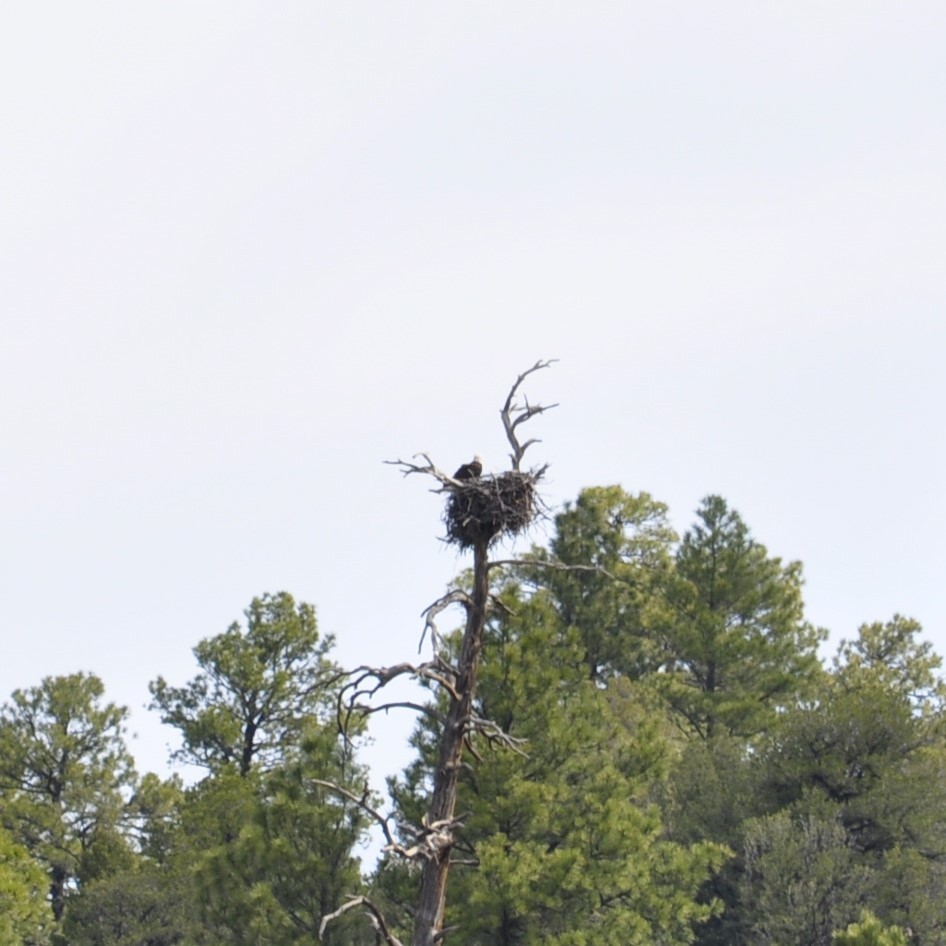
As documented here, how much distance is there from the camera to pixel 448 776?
1429cm

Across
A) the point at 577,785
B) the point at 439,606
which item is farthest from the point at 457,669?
the point at 577,785

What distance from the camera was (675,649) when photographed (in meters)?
47.6

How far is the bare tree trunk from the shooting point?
45.9 ft

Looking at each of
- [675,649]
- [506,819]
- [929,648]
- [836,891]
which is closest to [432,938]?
[506,819]

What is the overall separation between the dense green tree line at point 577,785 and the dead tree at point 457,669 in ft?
2.22

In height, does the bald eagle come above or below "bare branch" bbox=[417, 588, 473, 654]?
above

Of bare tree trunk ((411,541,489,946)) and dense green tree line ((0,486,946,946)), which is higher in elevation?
dense green tree line ((0,486,946,946))

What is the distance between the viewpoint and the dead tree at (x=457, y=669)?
13.7 meters

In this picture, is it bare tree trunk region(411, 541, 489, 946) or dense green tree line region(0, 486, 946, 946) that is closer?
bare tree trunk region(411, 541, 489, 946)

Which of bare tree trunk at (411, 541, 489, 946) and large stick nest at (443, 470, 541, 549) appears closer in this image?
bare tree trunk at (411, 541, 489, 946)

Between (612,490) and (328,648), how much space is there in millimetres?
10358

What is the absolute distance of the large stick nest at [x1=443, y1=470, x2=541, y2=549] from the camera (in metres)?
15.9

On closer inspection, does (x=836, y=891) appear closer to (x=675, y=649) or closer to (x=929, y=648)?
(x=675, y=649)

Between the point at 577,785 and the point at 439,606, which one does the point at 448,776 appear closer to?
the point at 439,606
